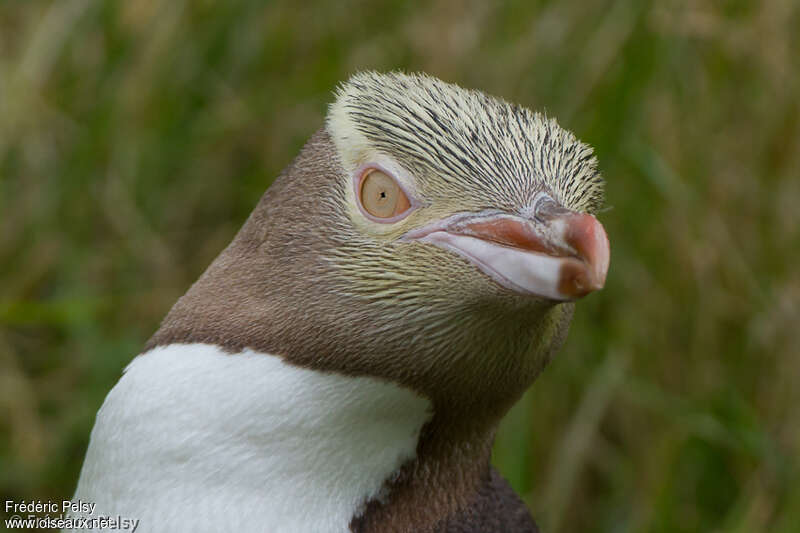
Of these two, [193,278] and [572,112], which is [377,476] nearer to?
[572,112]

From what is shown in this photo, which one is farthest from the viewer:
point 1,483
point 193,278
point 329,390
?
point 193,278

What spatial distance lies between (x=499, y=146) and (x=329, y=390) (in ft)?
1.49

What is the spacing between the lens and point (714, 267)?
361 cm

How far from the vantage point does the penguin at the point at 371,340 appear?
5.45ft

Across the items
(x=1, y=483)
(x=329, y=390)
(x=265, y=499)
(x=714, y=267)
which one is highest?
(x=714, y=267)

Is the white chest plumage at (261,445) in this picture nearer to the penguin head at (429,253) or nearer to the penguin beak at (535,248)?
the penguin head at (429,253)

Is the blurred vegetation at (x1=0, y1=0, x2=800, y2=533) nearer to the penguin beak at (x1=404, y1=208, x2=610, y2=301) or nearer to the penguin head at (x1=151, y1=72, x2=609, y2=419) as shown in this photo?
the penguin head at (x1=151, y1=72, x2=609, y2=419)

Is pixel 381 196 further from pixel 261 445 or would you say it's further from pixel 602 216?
pixel 602 216

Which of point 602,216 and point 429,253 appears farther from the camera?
point 602,216


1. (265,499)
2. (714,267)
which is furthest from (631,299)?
(265,499)

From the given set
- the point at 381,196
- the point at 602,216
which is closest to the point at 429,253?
the point at 381,196

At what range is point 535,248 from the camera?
1.57m

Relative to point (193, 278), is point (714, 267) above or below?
above

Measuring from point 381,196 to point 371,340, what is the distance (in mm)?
225
